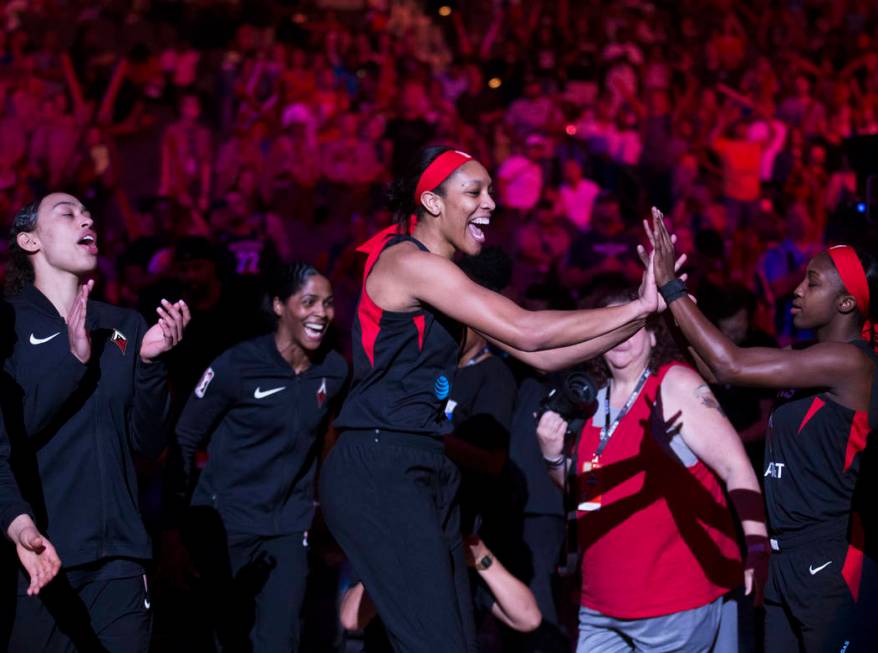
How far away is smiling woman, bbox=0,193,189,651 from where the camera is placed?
13.6 ft

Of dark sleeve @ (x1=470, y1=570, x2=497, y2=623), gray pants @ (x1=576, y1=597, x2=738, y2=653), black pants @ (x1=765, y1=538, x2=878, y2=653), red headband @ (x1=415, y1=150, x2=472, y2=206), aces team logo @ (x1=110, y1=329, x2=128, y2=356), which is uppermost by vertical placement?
red headband @ (x1=415, y1=150, x2=472, y2=206)

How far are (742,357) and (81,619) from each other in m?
2.51

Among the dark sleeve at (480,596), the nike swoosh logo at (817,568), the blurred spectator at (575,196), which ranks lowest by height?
the dark sleeve at (480,596)

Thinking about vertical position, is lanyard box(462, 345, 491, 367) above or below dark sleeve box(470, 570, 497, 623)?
above

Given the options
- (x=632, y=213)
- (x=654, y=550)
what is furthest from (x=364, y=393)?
(x=632, y=213)

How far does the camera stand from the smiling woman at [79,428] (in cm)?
414

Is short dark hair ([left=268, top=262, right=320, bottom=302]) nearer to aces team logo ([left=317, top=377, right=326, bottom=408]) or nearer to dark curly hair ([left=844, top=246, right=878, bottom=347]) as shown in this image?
aces team logo ([left=317, top=377, right=326, bottom=408])

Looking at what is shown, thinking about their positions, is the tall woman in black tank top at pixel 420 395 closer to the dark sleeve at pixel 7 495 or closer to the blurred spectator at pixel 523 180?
the dark sleeve at pixel 7 495

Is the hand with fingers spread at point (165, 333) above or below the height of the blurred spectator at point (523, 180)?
below

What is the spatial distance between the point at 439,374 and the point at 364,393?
0.88 feet

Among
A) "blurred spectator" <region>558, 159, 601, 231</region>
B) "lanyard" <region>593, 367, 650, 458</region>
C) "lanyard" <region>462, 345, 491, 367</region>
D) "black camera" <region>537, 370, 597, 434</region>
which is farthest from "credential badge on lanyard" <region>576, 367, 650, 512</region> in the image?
"blurred spectator" <region>558, 159, 601, 231</region>

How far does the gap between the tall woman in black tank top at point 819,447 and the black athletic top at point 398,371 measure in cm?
83

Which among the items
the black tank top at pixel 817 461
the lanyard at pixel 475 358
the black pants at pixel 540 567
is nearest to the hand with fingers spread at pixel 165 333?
the lanyard at pixel 475 358

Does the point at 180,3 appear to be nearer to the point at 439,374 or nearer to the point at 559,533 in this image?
the point at 559,533
